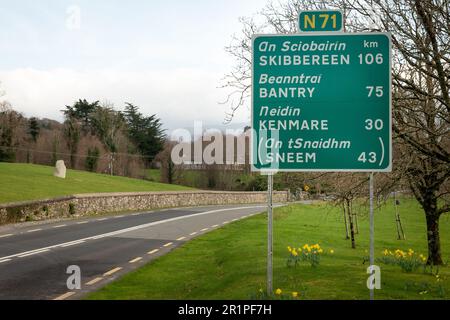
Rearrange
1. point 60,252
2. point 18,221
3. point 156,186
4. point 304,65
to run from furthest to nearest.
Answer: point 156,186 < point 18,221 < point 60,252 < point 304,65

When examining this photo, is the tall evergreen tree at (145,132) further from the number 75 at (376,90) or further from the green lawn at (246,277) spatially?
the number 75 at (376,90)

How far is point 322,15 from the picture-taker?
24.2 feet

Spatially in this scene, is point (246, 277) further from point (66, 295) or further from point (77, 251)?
point (77, 251)

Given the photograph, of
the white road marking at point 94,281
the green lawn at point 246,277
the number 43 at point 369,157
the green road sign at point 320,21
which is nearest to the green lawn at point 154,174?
the green lawn at point 246,277

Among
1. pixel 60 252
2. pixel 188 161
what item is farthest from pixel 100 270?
pixel 188 161

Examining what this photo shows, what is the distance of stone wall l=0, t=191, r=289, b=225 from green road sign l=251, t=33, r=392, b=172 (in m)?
21.6

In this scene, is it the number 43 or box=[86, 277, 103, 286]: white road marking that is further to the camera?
box=[86, 277, 103, 286]: white road marking

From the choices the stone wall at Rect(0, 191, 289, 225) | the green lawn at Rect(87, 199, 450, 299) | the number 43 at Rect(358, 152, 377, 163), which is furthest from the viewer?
the stone wall at Rect(0, 191, 289, 225)

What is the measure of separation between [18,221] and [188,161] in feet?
193

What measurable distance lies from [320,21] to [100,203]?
3099 cm

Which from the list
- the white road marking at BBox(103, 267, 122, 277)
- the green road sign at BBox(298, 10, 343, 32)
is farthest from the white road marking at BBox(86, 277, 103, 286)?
the green road sign at BBox(298, 10, 343, 32)

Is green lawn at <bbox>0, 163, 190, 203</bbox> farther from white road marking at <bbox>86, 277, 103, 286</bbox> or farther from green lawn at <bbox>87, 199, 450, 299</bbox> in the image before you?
white road marking at <bbox>86, 277, 103, 286</bbox>

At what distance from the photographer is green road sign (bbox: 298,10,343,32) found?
730 cm
